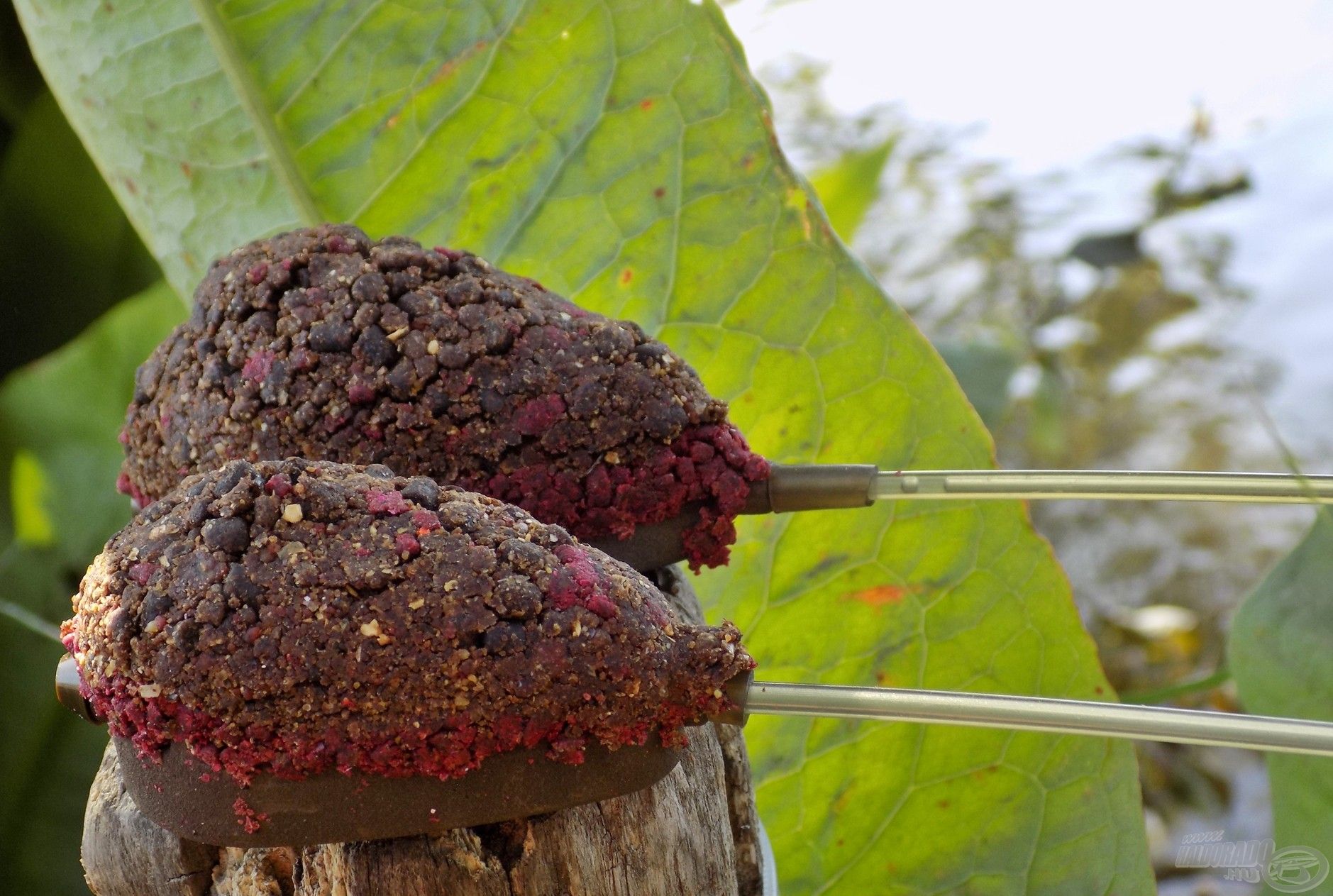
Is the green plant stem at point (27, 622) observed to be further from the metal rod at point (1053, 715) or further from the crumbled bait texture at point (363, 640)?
the metal rod at point (1053, 715)

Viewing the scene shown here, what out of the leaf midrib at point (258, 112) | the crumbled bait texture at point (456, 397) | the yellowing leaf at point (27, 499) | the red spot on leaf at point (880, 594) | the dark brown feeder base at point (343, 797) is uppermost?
the leaf midrib at point (258, 112)

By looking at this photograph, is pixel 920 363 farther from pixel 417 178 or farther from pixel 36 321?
pixel 36 321

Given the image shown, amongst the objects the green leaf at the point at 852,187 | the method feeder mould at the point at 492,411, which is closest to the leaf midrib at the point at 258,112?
the method feeder mould at the point at 492,411

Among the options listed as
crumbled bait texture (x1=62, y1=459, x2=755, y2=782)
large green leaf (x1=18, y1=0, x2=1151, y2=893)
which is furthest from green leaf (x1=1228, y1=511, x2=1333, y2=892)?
crumbled bait texture (x1=62, y1=459, x2=755, y2=782)

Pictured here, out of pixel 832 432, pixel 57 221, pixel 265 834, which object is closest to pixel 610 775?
pixel 265 834

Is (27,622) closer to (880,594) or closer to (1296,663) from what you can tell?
(880,594)

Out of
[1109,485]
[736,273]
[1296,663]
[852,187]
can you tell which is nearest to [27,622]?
[736,273]

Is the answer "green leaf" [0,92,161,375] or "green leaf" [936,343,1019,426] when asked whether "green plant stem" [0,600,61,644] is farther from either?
"green leaf" [936,343,1019,426]
